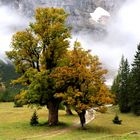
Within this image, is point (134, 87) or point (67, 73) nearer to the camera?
point (67, 73)

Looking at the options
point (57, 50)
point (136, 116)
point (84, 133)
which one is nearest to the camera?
point (84, 133)

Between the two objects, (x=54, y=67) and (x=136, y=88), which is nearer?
(x=54, y=67)

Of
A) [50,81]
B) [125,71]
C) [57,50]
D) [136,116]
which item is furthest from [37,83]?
[125,71]

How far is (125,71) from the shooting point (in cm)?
12050

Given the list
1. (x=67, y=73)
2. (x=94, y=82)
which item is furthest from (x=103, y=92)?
(x=67, y=73)

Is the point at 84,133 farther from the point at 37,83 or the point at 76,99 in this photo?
the point at 37,83

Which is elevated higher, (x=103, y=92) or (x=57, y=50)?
(x=57, y=50)

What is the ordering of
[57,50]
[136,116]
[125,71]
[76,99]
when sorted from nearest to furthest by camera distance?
[76,99]
[57,50]
[136,116]
[125,71]

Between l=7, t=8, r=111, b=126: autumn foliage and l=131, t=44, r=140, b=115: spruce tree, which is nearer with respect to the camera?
l=7, t=8, r=111, b=126: autumn foliage

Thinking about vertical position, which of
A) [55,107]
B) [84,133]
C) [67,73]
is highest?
A: [67,73]

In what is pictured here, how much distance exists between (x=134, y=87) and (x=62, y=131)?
46963 mm

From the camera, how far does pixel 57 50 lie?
223 feet

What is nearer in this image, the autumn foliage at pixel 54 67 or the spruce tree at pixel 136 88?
the autumn foliage at pixel 54 67

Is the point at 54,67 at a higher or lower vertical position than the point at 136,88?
lower
